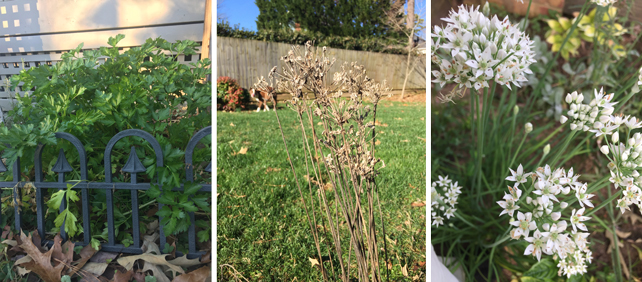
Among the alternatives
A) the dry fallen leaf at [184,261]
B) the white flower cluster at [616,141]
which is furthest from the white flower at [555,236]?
the dry fallen leaf at [184,261]

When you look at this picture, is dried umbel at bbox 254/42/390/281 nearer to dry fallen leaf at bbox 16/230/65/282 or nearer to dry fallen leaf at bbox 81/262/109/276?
dry fallen leaf at bbox 81/262/109/276

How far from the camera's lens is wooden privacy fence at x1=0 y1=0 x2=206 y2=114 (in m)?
2.02

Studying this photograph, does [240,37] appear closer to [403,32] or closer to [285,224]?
[403,32]

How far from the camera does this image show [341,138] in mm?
1056

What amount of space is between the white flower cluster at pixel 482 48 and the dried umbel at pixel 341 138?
0.28 metres

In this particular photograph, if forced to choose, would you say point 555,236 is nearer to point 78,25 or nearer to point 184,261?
point 184,261

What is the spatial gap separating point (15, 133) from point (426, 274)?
5.79 ft

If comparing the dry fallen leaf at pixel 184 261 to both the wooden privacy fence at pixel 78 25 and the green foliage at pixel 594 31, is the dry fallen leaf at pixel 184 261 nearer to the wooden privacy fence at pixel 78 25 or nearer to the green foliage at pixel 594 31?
the wooden privacy fence at pixel 78 25

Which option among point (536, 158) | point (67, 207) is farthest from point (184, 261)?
point (536, 158)

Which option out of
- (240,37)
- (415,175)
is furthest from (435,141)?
(240,37)

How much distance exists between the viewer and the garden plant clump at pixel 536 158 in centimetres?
84

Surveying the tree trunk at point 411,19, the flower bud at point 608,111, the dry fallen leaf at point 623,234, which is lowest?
the dry fallen leaf at point 623,234

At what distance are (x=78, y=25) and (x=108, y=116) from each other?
4.02ft

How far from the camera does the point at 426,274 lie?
3.50 ft
